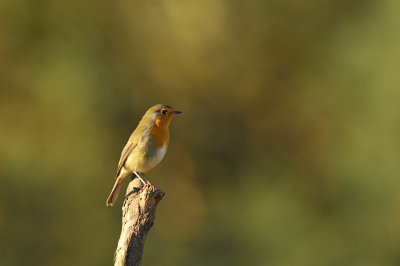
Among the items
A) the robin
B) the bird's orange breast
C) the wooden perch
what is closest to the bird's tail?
the robin

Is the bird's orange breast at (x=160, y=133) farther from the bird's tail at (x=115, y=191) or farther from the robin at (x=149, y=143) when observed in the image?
the bird's tail at (x=115, y=191)

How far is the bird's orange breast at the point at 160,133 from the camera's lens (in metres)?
5.77

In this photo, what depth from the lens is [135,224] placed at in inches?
160

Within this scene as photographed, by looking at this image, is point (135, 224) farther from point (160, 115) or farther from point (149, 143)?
point (160, 115)

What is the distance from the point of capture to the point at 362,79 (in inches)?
402

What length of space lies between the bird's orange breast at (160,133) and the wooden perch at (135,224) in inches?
50.0

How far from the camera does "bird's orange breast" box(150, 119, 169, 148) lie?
5773 mm

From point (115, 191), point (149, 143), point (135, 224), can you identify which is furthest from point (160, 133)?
point (135, 224)

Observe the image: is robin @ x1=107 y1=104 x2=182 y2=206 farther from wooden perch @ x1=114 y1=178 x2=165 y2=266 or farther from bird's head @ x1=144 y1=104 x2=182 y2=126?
wooden perch @ x1=114 y1=178 x2=165 y2=266

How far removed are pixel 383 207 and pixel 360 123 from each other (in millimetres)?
1434

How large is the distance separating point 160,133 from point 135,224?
1.83 m

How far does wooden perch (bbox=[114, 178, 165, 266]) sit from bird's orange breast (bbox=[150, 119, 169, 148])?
50.0 inches

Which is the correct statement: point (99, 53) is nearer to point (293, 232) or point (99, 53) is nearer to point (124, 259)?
point (293, 232)

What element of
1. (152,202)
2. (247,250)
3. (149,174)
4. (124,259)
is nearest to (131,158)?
(152,202)
